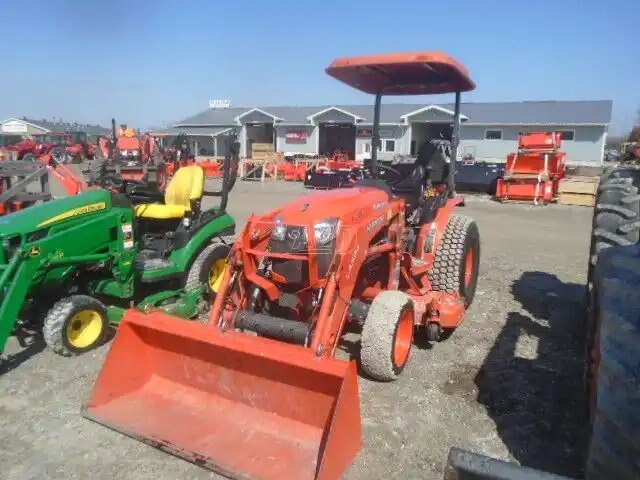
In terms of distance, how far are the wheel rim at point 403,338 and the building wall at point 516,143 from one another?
82.5 feet

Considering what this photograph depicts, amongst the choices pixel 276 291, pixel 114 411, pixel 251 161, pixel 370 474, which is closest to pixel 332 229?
pixel 276 291

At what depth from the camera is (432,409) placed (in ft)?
11.6

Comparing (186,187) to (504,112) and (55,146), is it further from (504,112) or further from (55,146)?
(55,146)

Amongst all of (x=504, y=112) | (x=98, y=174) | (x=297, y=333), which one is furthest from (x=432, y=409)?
(x=504, y=112)

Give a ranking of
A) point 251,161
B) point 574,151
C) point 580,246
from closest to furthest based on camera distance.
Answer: point 580,246 < point 251,161 < point 574,151

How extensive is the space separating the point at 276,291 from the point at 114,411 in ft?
4.24

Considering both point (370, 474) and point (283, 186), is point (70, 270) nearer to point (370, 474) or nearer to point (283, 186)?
point (370, 474)

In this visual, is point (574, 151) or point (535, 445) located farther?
point (574, 151)

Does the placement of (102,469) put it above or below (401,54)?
below

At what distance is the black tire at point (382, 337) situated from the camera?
3.60 m

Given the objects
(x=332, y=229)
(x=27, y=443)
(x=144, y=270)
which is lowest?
(x=27, y=443)

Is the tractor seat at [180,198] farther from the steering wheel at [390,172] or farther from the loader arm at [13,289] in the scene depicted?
the steering wheel at [390,172]

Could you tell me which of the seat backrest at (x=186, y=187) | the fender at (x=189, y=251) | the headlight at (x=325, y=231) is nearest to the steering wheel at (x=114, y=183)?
the seat backrest at (x=186, y=187)

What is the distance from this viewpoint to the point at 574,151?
1097 inches
